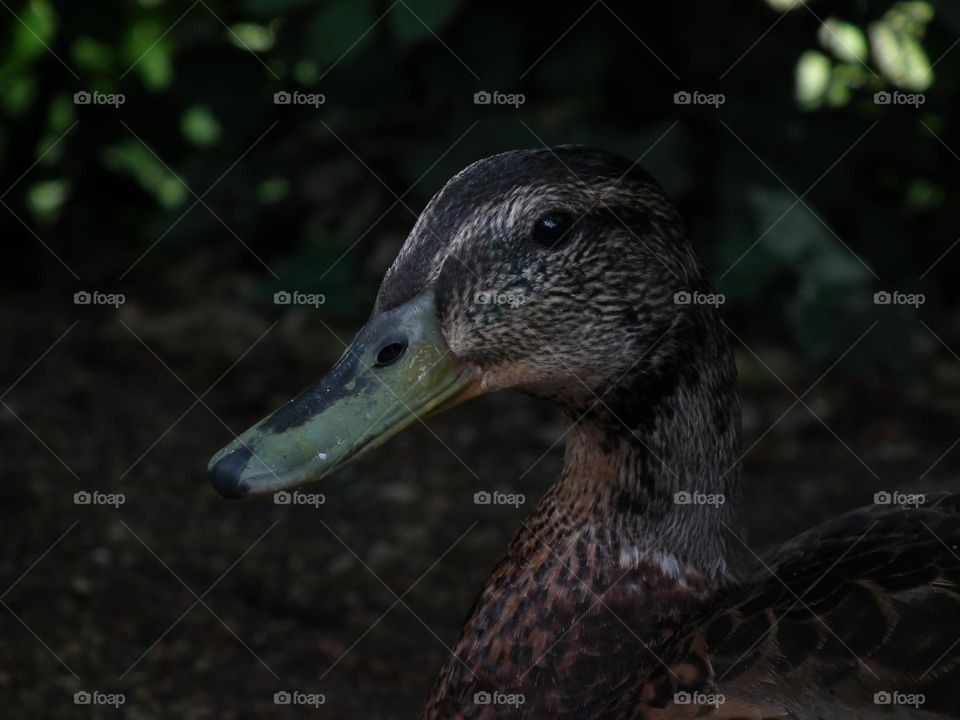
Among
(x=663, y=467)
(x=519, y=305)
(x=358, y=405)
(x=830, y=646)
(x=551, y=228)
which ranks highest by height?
(x=551, y=228)

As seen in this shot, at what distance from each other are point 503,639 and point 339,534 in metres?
1.72

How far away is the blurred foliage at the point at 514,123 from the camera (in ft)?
14.9

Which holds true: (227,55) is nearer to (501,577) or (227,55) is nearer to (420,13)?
(420,13)

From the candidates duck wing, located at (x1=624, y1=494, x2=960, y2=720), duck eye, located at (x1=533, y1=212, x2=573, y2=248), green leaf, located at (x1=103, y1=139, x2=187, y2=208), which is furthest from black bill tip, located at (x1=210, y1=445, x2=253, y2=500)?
green leaf, located at (x1=103, y1=139, x2=187, y2=208)

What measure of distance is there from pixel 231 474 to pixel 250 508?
214 centimetres

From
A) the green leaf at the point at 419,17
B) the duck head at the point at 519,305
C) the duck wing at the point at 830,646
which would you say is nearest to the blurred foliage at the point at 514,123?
the green leaf at the point at 419,17

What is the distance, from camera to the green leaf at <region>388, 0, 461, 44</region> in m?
4.00

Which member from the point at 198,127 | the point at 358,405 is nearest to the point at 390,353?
the point at 358,405

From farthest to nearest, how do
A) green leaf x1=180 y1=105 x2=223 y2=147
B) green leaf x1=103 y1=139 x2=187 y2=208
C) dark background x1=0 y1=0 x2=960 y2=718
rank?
1. green leaf x1=103 y1=139 x2=187 y2=208
2. green leaf x1=180 y1=105 x2=223 y2=147
3. dark background x1=0 y1=0 x2=960 y2=718

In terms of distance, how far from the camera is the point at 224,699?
3.49 meters

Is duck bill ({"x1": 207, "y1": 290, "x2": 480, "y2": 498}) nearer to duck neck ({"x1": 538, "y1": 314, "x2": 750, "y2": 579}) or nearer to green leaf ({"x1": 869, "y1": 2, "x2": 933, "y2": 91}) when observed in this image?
duck neck ({"x1": 538, "y1": 314, "x2": 750, "y2": 579})

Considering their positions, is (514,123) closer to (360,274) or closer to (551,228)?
(360,274)

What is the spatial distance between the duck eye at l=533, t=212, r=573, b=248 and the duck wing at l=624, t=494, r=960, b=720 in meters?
0.73

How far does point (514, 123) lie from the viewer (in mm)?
4492
